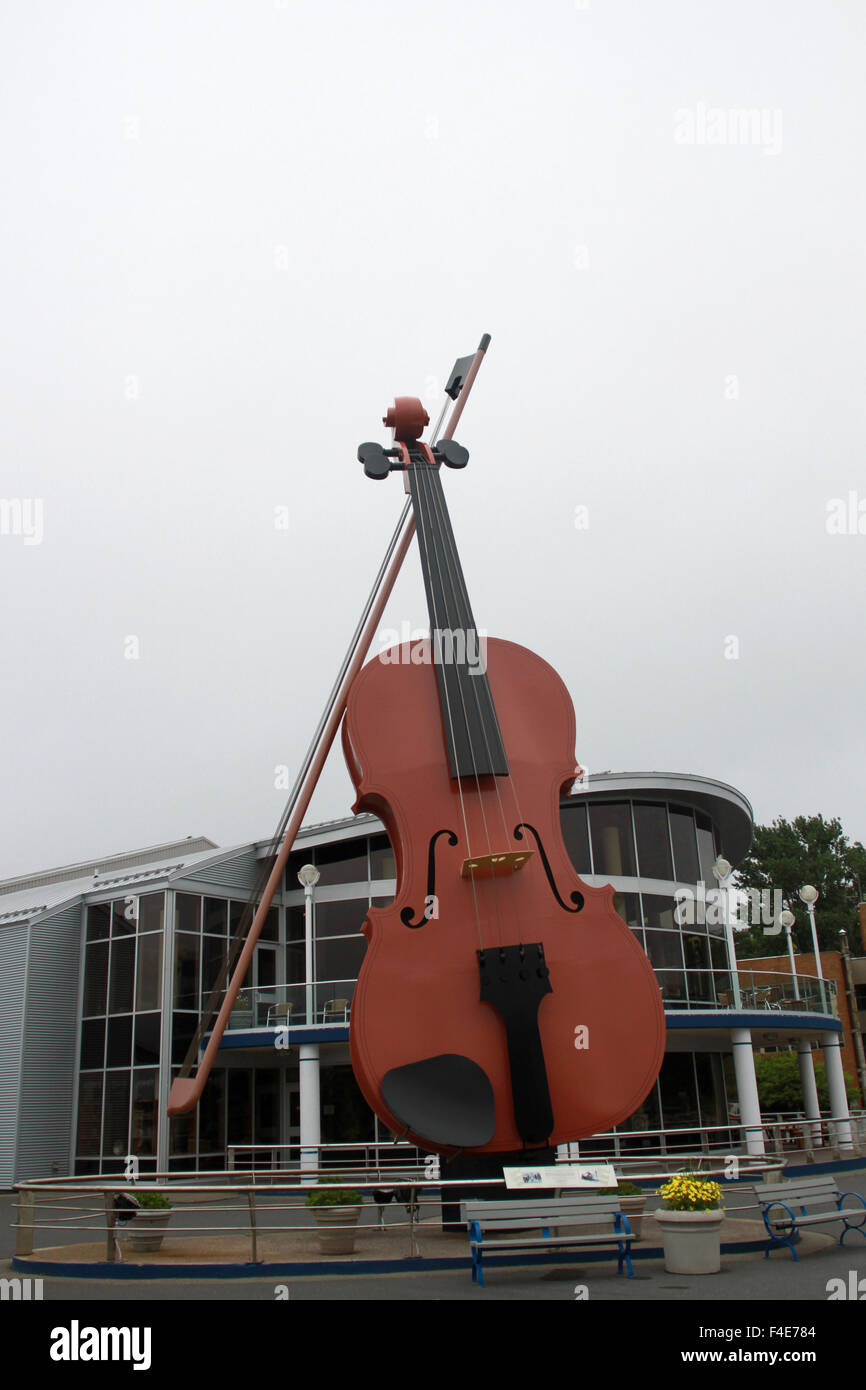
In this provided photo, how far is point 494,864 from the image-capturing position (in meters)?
7.41

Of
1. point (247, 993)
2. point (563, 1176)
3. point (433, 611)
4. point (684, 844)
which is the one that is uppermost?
point (684, 844)

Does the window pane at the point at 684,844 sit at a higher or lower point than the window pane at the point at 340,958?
higher

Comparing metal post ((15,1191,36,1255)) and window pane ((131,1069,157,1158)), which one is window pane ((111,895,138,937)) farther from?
metal post ((15,1191,36,1255))

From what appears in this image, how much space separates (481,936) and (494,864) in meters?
0.50

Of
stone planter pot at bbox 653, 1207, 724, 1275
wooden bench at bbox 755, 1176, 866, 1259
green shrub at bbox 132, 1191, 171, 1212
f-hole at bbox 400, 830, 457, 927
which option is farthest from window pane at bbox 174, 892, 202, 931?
f-hole at bbox 400, 830, 457, 927

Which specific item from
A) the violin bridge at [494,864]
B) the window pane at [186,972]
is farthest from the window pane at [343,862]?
the violin bridge at [494,864]

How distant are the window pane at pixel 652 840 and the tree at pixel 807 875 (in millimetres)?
41237

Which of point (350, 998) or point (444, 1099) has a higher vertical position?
point (350, 998)

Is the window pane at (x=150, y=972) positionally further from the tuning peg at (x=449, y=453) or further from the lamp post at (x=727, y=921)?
the tuning peg at (x=449, y=453)

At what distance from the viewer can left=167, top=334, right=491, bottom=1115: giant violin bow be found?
815 cm

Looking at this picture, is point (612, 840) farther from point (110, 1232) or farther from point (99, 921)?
point (110, 1232)

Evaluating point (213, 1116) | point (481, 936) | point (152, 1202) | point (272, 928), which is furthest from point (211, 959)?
point (481, 936)

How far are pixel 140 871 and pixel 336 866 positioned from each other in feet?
16.3

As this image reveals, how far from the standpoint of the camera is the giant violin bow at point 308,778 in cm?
815
